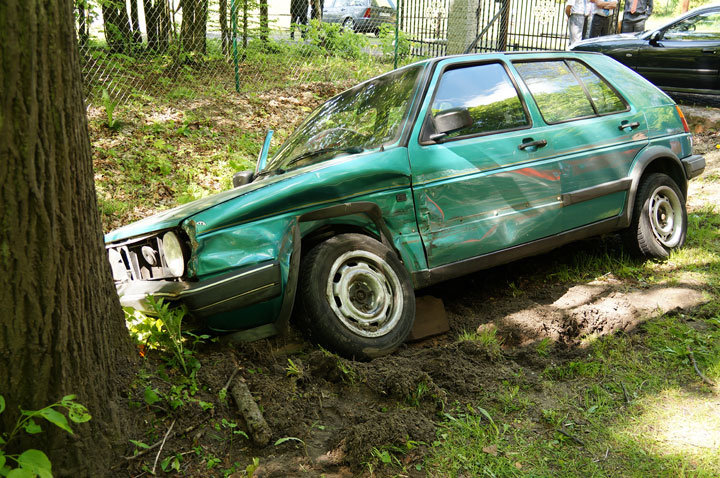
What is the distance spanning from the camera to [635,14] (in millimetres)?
11352

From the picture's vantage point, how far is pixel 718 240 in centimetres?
552

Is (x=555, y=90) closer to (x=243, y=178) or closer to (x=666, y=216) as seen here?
(x=666, y=216)

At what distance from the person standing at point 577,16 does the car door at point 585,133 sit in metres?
6.91

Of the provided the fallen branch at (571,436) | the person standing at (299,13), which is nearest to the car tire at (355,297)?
the fallen branch at (571,436)

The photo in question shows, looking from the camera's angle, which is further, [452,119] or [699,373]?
[452,119]

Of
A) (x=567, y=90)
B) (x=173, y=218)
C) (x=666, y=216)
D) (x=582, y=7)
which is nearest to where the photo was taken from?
(x=173, y=218)

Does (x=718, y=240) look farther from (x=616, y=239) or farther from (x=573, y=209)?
(x=573, y=209)

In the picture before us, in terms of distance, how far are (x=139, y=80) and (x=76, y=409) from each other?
24.1 ft

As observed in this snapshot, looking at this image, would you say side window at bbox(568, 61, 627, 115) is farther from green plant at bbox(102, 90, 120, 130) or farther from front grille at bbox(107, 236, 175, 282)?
green plant at bbox(102, 90, 120, 130)

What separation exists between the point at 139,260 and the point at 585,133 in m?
3.33

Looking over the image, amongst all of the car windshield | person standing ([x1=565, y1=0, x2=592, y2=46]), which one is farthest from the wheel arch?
person standing ([x1=565, y1=0, x2=592, y2=46])

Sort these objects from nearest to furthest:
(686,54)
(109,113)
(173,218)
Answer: (173,218)
(109,113)
(686,54)

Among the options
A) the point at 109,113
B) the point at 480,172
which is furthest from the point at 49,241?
the point at 109,113

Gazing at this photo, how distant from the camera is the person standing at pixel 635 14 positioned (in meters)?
11.3
